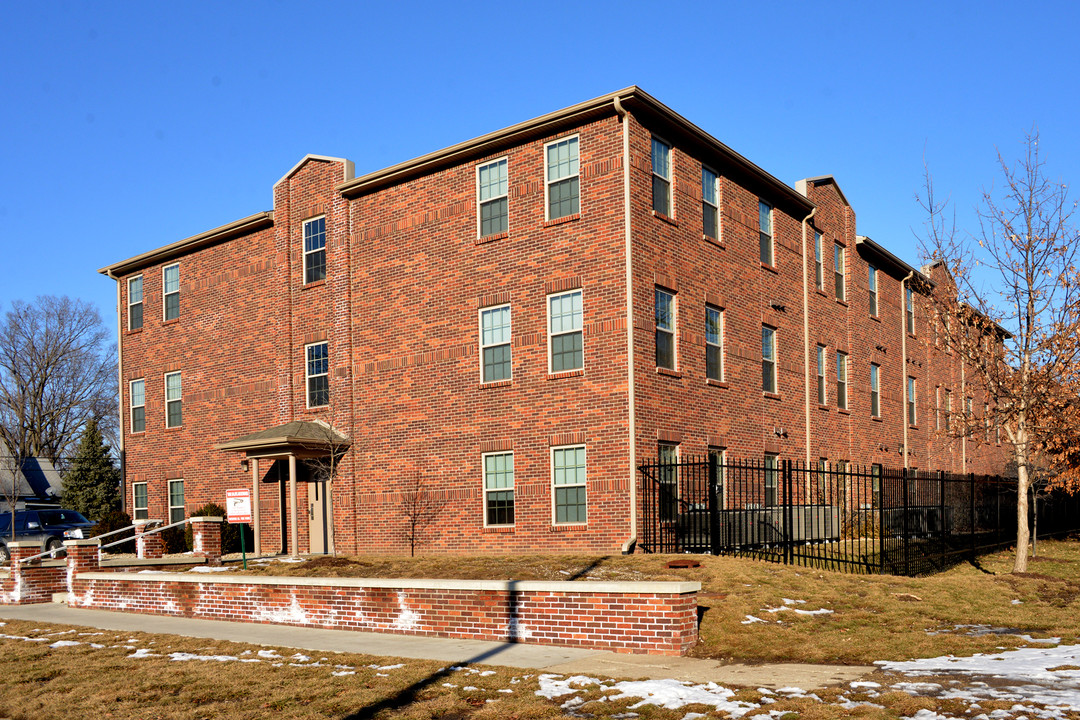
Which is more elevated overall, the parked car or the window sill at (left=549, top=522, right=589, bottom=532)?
the window sill at (left=549, top=522, right=589, bottom=532)

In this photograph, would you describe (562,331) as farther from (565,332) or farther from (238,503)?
(238,503)

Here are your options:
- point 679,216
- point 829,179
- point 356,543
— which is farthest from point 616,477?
point 829,179

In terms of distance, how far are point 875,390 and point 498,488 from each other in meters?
16.2

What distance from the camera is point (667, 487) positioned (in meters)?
20.1

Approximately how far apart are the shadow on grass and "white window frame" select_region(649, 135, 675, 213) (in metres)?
10.8

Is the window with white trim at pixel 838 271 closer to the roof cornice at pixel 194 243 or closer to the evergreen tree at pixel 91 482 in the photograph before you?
the roof cornice at pixel 194 243

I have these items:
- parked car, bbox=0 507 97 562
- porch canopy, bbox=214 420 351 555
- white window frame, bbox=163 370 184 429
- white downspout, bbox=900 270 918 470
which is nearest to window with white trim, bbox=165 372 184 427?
white window frame, bbox=163 370 184 429

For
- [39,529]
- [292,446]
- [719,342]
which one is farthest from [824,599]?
[39,529]

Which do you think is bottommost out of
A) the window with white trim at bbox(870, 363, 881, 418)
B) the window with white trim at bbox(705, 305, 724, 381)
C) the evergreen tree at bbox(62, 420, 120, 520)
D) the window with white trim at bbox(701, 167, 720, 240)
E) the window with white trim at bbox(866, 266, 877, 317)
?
the evergreen tree at bbox(62, 420, 120, 520)

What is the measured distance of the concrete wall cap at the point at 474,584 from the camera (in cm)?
1137

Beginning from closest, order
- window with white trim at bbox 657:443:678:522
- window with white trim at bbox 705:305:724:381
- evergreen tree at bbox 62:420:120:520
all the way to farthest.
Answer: window with white trim at bbox 657:443:678:522 < window with white trim at bbox 705:305:724:381 < evergreen tree at bbox 62:420:120:520

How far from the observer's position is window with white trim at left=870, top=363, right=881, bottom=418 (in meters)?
31.9

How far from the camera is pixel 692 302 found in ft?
72.1

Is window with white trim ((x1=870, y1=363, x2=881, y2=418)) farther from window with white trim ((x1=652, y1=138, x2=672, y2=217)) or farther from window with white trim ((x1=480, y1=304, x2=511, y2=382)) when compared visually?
window with white trim ((x1=480, y1=304, x2=511, y2=382))
